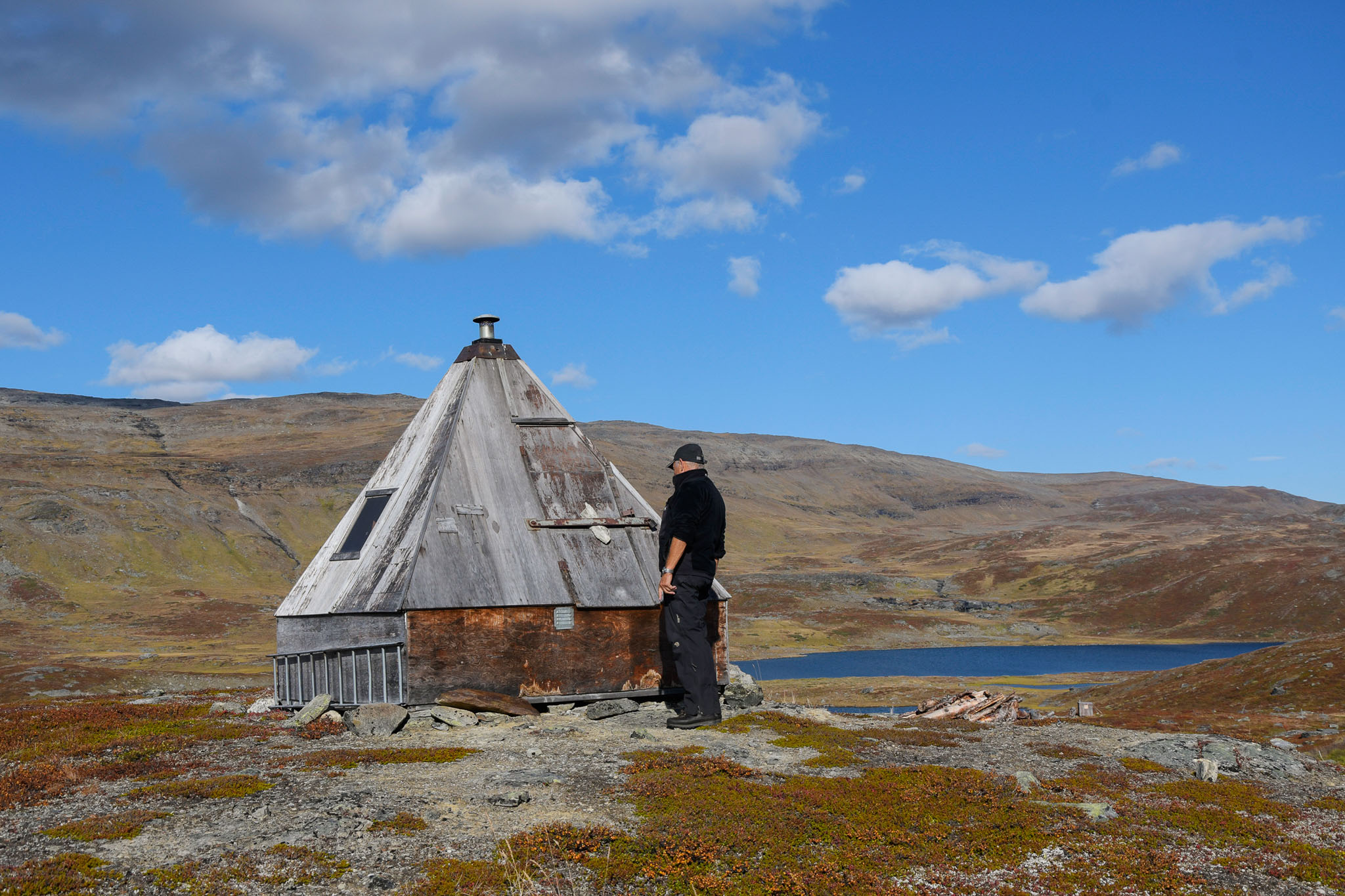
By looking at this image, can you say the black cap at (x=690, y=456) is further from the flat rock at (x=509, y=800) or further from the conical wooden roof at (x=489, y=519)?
the flat rock at (x=509, y=800)

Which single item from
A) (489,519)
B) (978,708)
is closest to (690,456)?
(489,519)

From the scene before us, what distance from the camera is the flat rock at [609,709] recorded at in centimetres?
1967

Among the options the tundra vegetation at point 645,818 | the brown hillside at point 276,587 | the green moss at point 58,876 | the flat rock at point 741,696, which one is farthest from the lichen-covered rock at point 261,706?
the brown hillside at point 276,587

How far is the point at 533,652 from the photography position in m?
20.6

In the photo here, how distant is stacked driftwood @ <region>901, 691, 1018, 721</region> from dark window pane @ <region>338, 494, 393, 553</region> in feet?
50.1

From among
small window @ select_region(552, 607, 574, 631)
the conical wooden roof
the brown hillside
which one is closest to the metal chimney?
the conical wooden roof

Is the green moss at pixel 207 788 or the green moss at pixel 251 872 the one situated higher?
the green moss at pixel 207 788

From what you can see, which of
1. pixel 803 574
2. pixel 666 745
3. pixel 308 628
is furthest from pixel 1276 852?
pixel 803 574

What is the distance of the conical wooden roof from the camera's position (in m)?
20.8

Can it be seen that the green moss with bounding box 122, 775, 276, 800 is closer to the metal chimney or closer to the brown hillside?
the metal chimney

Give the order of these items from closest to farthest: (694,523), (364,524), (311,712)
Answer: (694,523) → (311,712) → (364,524)

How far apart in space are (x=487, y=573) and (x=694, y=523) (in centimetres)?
558

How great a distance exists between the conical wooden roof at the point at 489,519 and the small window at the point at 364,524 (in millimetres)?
43

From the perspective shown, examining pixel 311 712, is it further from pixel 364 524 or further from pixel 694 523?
pixel 694 523
